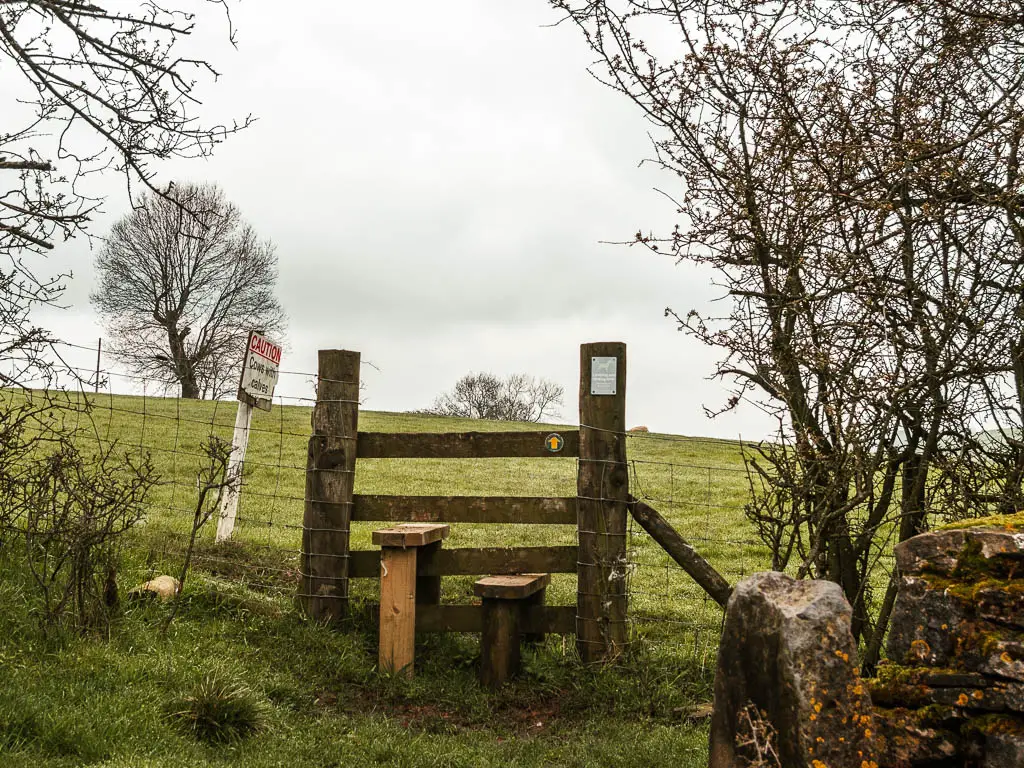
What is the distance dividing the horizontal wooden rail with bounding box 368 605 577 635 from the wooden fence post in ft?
2.38

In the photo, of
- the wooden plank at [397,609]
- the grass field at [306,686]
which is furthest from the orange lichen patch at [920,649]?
the wooden plank at [397,609]

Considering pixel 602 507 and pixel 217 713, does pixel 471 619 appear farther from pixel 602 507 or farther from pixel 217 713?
pixel 217 713

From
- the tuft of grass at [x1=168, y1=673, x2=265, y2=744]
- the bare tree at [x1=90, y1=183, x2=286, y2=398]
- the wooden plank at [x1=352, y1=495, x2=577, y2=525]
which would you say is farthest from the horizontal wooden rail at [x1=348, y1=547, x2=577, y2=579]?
the bare tree at [x1=90, y1=183, x2=286, y2=398]

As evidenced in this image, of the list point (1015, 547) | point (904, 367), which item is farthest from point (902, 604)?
point (904, 367)

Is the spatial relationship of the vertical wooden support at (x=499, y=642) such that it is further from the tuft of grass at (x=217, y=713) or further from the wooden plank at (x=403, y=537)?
the tuft of grass at (x=217, y=713)

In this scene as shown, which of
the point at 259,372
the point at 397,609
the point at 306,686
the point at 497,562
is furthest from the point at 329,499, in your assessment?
the point at 259,372

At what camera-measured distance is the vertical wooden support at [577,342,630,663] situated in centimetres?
661

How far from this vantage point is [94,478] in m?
5.88

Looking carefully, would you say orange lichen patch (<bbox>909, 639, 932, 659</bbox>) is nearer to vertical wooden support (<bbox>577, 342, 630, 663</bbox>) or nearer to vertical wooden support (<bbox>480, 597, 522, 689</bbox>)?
vertical wooden support (<bbox>577, 342, 630, 663</bbox>)

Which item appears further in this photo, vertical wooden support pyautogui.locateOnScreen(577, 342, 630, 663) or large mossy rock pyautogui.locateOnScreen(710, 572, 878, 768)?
vertical wooden support pyautogui.locateOnScreen(577, 342, 630, 663)

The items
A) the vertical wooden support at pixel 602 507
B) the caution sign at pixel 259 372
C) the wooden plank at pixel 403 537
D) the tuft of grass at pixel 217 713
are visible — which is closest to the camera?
the tuft of grass at pixel 217 713

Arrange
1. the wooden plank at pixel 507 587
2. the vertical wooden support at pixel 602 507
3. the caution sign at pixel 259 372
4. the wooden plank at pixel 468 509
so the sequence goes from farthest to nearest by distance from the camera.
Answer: the caution sign at pixel 259 372 < the wooden plank at pixel 468 509 < the vertical wooden support at pixel 602 507 < the wooden plank at pixel 507 587

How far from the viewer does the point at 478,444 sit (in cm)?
695

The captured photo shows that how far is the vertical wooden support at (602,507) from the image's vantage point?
6613mm
